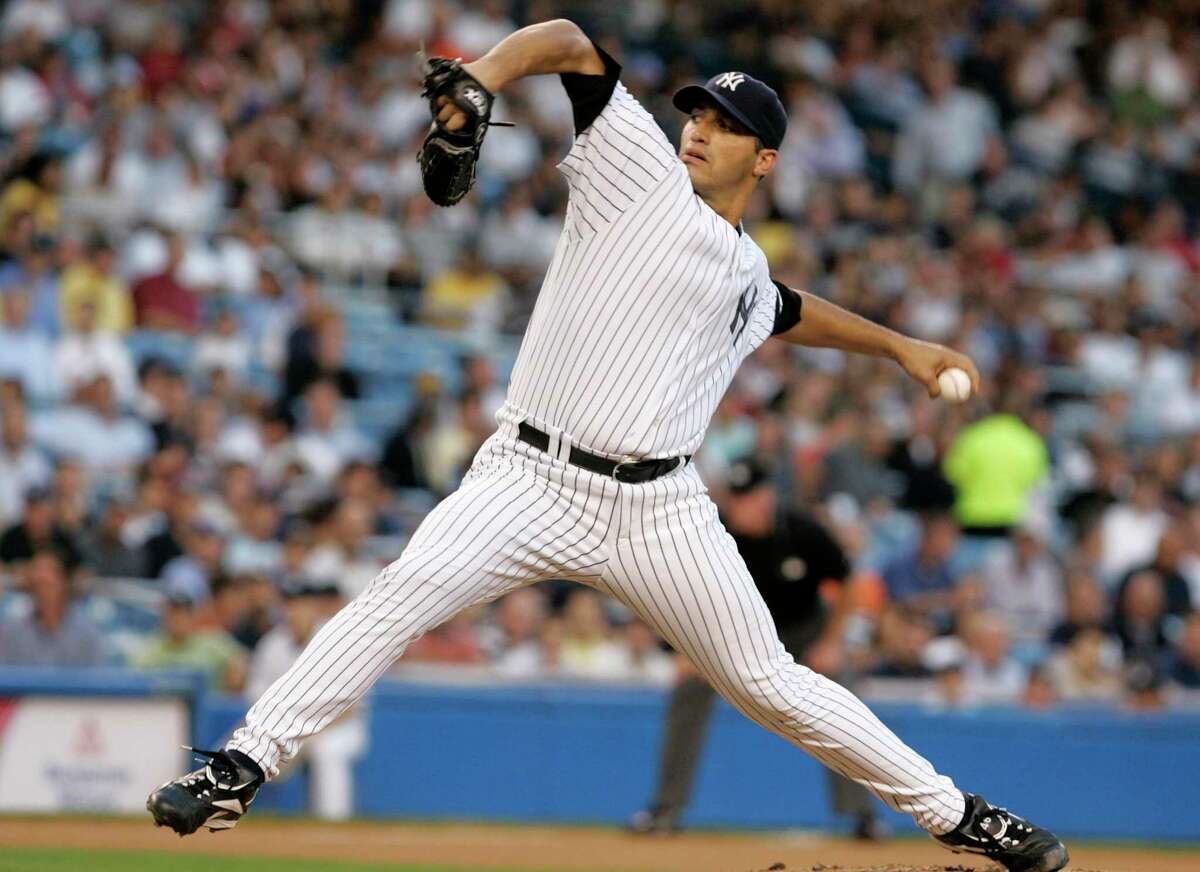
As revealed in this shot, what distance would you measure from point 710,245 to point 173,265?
25.2 feet

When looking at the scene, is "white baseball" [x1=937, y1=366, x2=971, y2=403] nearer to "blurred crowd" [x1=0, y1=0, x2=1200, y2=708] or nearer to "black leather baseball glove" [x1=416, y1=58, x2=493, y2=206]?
"black leather baseball glove" [x1=416, y1=58, x2=493, y2=206]

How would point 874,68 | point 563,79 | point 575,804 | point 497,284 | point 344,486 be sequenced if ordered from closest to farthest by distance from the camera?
point 563,79
point 575,804
point 344,486
point 497,284
point 874,68

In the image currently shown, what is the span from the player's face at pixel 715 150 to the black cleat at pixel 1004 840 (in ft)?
5.94

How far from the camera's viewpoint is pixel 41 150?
40.7 feet

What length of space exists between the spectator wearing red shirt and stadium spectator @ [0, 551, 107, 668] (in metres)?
2.65

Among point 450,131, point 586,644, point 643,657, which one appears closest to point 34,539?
point 586,644

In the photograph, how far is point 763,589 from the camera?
30.0ft

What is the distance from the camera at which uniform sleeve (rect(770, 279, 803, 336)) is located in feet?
18.0

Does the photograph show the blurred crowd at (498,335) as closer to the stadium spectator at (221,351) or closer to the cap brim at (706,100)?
the stadium spectator at (221,351)

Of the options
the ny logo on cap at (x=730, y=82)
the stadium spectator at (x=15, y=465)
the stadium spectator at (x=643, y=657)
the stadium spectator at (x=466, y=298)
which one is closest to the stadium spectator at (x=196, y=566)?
the stadium spectator at (x=15, y=465)

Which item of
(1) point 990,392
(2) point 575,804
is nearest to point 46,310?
(2) point 575,804

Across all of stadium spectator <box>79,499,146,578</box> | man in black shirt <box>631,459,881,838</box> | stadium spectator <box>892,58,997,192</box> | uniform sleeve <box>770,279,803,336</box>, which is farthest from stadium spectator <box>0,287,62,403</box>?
stadium spectator <box>892,58,997,192</box>

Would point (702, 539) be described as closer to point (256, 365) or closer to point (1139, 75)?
point (256, 365)

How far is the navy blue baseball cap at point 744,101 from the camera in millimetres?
5062
